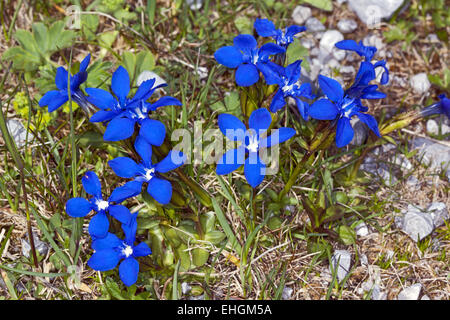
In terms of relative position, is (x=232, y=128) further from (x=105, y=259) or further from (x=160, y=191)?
(x=105, y=259)

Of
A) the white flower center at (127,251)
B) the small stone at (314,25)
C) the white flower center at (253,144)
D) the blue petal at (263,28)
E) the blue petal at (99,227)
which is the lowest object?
the white flower center at (127,251)

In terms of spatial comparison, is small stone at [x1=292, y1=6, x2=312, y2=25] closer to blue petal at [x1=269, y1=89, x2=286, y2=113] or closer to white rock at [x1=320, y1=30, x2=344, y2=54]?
white rock at [x1=320, y1=30, x2=344, y2=54]

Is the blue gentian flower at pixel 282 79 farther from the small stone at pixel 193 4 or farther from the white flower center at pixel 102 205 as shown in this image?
the small stone at pixel 193 4

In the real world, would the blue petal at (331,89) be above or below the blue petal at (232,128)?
above

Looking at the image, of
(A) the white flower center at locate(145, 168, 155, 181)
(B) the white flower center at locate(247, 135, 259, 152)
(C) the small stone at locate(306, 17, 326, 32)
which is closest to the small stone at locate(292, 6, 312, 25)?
(C) the small stone at locate(306, 17, 326, 32)

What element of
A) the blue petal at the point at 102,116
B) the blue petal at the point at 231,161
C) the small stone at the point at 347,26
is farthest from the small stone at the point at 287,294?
the small stone at the point at 347,26

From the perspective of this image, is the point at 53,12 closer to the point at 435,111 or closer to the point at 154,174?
the point at 154,174

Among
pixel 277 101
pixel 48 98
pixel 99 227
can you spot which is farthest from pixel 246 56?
pixel 99 227

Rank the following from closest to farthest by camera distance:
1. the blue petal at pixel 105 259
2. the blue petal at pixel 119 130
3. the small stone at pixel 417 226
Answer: the blue petal at pixel 119 130 < the blue petal at pixel 105 259 < the small stone at pixel 417 226

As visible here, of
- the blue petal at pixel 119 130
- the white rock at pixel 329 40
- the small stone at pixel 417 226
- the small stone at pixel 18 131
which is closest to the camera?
the blue petal at pixel 119 130
